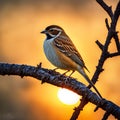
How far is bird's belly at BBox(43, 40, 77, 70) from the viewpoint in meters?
3.91

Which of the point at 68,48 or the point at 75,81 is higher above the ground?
the point at 68,48

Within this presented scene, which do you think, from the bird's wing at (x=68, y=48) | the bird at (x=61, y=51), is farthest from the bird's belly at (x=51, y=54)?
the bird's wing at (x=68, y=48)

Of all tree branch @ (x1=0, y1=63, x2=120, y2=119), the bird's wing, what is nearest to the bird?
the bird's wing

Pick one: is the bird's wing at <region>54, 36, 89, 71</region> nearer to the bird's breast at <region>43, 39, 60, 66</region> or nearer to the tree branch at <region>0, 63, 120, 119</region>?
the bird's breast at <region>43, 39, 60, 66</region>

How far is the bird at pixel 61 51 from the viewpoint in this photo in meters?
3.89

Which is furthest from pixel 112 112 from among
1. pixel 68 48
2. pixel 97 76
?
pixel 68 48

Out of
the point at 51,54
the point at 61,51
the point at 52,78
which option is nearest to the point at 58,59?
the point at 51,54

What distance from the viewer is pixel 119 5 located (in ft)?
6.22

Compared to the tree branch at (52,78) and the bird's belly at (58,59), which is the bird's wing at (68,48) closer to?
the bird's belly at (58,59)

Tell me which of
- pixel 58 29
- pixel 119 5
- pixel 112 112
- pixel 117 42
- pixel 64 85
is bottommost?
pixel 112 112

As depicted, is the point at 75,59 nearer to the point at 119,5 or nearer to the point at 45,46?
the point at 45,46

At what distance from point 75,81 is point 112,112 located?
0.51 m

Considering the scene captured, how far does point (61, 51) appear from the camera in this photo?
13.7ft

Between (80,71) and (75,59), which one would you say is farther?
(75,59)
